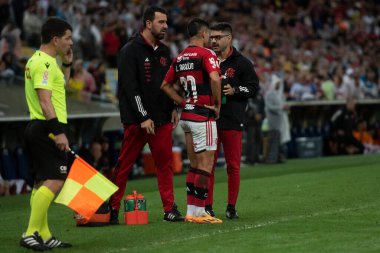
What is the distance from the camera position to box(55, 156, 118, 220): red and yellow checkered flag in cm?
945

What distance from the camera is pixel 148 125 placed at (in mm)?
10977

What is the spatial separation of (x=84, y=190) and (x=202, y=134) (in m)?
1.85

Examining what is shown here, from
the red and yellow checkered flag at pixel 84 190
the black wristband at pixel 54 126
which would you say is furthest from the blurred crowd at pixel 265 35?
the black wristband at pixel 54 126

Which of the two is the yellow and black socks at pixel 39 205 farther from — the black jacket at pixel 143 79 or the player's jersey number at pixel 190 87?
the player's jersey number at pixel 190 87

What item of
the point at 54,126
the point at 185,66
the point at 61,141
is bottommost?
Result: the point at 61,141

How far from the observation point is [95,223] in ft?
36.9

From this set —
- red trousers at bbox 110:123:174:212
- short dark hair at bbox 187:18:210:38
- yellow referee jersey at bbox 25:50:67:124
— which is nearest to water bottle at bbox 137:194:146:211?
red trousers at bbox 110:123:174:212

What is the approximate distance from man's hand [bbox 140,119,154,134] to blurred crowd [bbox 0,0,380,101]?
32.6 ft

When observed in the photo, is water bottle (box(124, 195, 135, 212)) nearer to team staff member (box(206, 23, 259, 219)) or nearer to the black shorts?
team staff member (box(206, 23, 259, 219))

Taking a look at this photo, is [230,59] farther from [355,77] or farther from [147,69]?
[355,77]

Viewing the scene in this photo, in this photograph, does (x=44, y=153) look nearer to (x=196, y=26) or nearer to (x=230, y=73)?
(x=196, y=26)

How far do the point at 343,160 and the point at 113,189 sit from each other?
50.6ft

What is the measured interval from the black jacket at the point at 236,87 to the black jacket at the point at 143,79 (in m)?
0.66

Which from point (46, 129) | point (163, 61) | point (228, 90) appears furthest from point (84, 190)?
point (228, 90)
